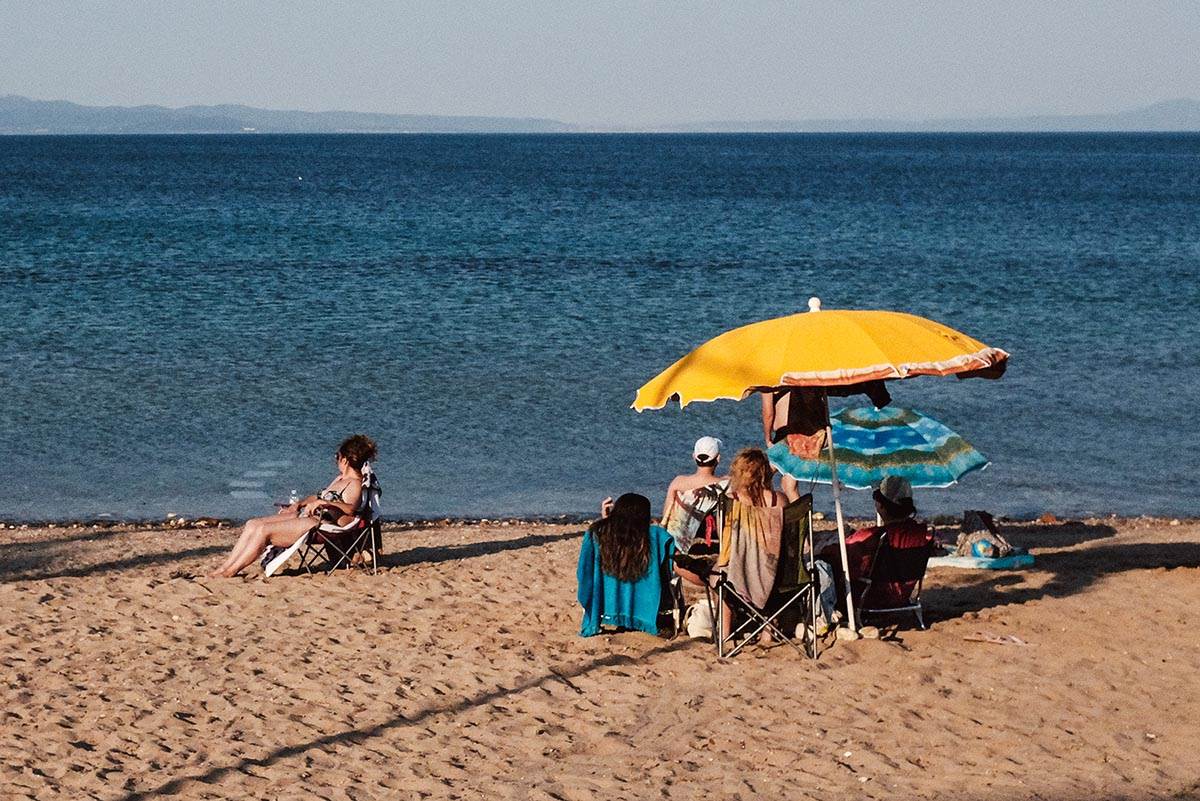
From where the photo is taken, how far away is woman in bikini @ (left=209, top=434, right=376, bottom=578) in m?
10.1

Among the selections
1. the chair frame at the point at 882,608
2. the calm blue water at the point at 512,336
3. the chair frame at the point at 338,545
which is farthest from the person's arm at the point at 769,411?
the calm blue water at the point at 512,336

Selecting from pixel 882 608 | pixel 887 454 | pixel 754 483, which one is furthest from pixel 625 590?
pixel 887 454

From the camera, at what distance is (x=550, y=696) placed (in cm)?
729

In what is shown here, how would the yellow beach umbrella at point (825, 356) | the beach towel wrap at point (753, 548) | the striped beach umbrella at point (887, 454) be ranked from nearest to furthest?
1. the yellow beach umbrella at point (825, 356)
2. the beach towel wrap at point (753, 548)
3. the striped beach umbrella at point (887, 454)

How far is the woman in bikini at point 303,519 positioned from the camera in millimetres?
10141

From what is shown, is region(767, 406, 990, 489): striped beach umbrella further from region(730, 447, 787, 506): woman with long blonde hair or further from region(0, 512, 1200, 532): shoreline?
region(0, 512, 1200, 532): shoreline

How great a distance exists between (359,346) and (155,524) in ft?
43.1

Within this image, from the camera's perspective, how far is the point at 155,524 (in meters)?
14.4

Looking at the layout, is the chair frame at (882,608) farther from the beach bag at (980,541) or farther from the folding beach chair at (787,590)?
the beach bag at (980,541)

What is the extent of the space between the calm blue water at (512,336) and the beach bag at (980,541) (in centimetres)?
500

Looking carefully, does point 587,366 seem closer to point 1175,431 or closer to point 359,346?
point 359,346

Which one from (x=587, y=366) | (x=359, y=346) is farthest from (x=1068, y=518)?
(x=359, y=346)

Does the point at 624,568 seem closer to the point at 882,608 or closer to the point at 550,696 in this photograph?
the point at 550,696

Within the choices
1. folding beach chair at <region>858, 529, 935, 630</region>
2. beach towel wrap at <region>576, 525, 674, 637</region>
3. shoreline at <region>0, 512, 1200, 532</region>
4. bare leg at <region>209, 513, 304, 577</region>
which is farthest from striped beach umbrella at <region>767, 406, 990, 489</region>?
shoreline at <region>0, 512, 1200, 532</region>
